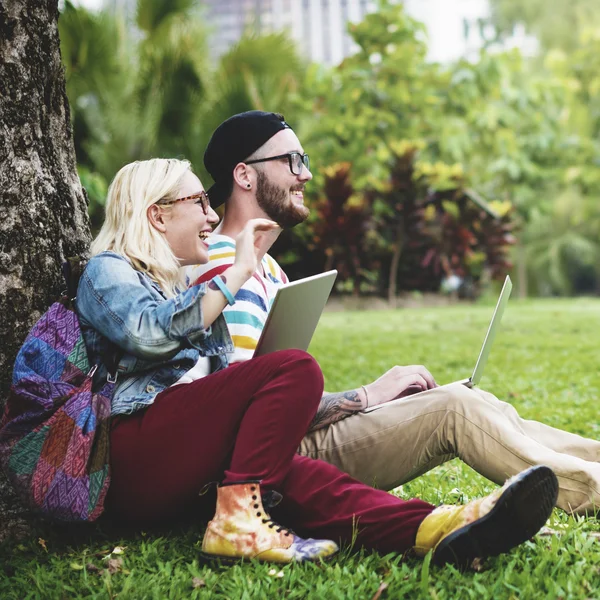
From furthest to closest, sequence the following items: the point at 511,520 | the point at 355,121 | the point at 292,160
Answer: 1. the point at 355,121
2. the point at 292,160
3. the point at 511,520

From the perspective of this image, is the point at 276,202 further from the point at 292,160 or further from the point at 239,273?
the point at 239,273

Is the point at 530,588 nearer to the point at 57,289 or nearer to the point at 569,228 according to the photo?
the point at 57,289

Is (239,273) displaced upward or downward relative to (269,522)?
upward

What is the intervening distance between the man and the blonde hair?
0.29 meters

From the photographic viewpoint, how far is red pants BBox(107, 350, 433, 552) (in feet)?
7.68

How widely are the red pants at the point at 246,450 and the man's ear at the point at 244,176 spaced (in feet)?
3.41

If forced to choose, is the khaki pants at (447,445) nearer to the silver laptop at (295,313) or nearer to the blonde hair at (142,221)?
the silver laptop at (295,313)

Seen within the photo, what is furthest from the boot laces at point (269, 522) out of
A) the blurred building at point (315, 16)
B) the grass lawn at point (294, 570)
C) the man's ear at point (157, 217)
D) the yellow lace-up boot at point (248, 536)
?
the blurred building at point (315, 16)

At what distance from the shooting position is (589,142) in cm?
2578

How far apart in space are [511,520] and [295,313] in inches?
35.9

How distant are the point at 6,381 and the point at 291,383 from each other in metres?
1.12

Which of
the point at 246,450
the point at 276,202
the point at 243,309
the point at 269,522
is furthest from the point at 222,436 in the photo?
the point at 276,202

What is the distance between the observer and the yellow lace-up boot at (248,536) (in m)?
2.30

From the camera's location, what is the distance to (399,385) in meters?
2.94
